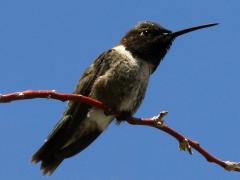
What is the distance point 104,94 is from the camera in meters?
5.14

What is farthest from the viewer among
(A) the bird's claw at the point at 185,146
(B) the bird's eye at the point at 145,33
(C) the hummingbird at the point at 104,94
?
(B) the bird's eye at the point at 145,33

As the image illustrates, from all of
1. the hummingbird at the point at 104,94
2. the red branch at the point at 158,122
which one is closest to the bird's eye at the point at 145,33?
the hummingbird at the point at 104,94

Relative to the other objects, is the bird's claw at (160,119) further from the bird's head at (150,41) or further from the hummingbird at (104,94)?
the bird's head at (150,41)

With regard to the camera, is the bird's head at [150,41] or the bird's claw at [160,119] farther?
the bird's head at [150,41]

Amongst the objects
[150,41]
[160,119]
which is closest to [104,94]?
[150,41]

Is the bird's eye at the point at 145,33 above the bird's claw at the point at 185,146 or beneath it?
above

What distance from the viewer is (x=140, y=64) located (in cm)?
527

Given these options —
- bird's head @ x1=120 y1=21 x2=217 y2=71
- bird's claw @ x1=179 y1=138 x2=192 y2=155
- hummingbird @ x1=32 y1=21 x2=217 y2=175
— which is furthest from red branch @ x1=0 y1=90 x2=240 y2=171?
bird's head @ x1=120 y1=21 x2=217 y2=71

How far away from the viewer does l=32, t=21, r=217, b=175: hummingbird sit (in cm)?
496

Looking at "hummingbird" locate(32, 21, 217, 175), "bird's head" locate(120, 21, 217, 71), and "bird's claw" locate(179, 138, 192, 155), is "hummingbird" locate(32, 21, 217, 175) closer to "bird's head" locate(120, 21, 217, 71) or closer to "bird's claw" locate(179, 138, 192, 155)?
"bird's head" locate(120, 21, 217, 71)

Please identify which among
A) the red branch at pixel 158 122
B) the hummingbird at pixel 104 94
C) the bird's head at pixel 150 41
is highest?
the bird's head at pixel 150 41

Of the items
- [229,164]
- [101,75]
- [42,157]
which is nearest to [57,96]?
[229,164]

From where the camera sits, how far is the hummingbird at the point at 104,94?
16.3 ft

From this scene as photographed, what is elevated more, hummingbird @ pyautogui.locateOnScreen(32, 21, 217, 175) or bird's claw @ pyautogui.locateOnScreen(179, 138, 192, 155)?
hummingbird @ pyautogui.locateOnScreen(32, 21, 217, 175)
